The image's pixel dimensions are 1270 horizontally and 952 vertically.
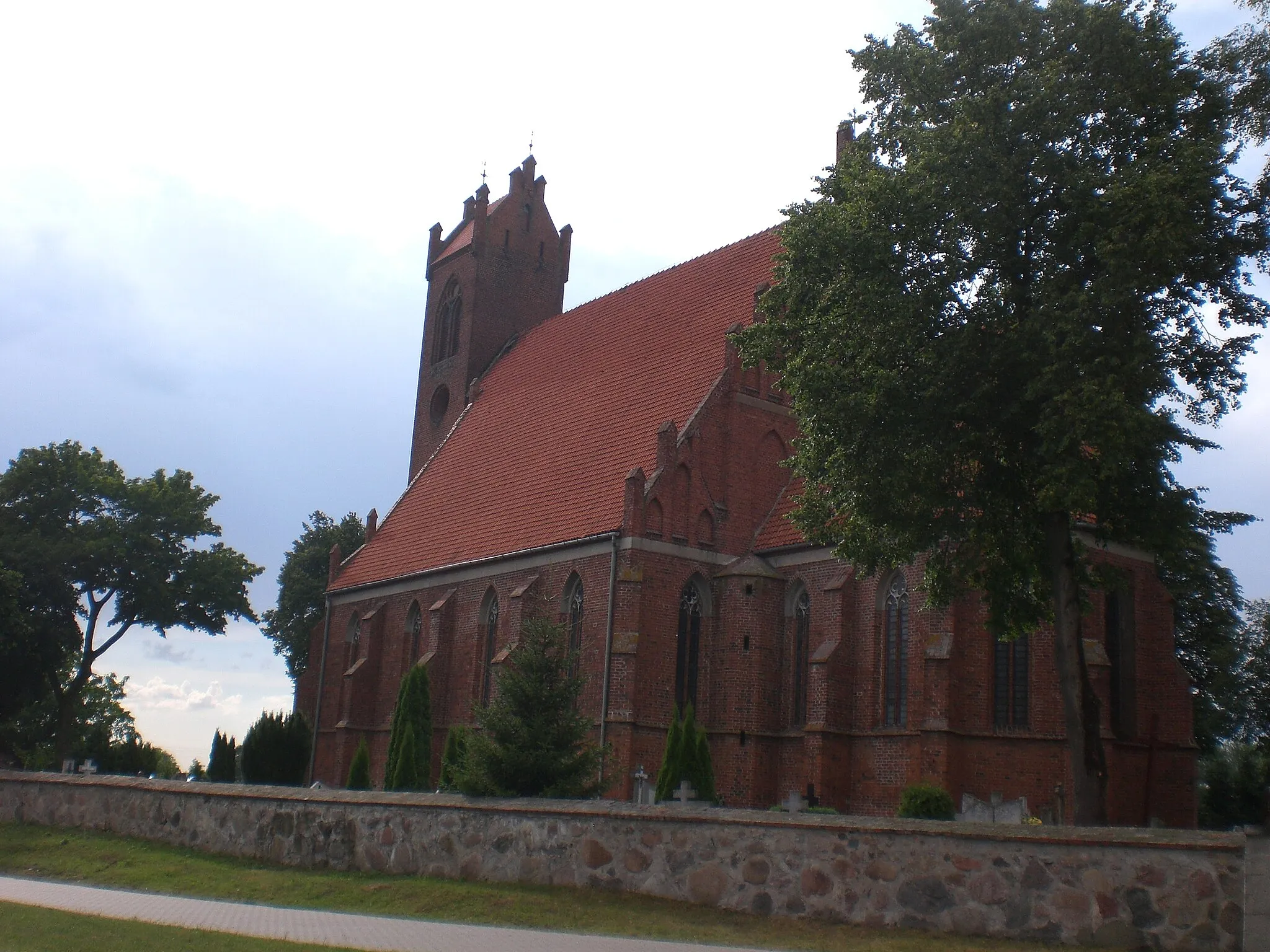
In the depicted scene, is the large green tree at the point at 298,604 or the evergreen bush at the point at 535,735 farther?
the large green tree at the point at 298,604

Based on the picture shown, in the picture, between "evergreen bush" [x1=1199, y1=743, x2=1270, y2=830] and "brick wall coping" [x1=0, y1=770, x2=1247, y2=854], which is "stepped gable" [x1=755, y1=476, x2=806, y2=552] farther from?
"brick wall coping" [x1=0, y1=770, x2=1247, y2=854]

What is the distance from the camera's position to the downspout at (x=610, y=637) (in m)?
24.8

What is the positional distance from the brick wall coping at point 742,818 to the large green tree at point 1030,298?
4959mm

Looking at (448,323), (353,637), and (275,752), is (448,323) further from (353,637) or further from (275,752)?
(275,752)

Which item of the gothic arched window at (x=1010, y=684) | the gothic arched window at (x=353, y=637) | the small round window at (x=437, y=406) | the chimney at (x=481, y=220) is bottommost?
the gothic arched window at (x=1010, y=684)

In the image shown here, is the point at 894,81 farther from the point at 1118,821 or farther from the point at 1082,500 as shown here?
the point at 1118,821

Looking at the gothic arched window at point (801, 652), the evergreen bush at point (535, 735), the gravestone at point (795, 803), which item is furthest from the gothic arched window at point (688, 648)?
the evergreen bush at point (535, 735)

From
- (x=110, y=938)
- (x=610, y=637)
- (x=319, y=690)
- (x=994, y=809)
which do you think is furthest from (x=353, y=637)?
(x=110, y=938)

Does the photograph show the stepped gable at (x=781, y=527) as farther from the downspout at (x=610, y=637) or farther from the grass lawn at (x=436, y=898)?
the grass lawn at (x=436, y=898)

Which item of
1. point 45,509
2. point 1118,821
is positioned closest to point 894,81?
point 1118,821

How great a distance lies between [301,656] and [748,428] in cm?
2760

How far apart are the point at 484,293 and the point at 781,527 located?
53.7 feet

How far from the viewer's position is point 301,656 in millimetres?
49000

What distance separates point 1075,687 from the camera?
50.3 ft
